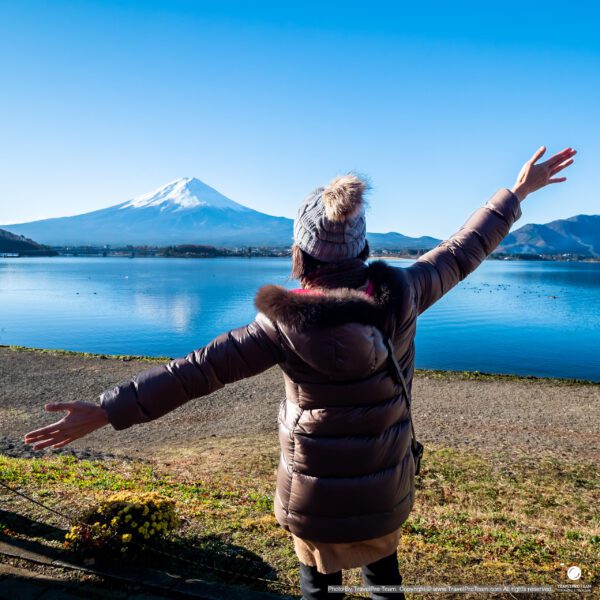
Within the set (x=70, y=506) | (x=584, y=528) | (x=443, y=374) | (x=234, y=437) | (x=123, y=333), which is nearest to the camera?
(x=70, y=506)

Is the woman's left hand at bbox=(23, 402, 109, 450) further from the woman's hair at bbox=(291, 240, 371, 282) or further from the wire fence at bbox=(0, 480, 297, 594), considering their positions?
the wire fence at bbox=(0, 480, 297, 594)

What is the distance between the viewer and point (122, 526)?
354cm

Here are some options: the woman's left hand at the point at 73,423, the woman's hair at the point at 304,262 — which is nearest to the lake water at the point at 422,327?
the woman's hair at the point at 304,262

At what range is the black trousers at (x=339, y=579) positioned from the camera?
6.89ft

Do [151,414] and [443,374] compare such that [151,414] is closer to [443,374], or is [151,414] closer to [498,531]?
[498,531]

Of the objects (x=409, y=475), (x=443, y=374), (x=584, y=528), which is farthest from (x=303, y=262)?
(x=443, y=374)

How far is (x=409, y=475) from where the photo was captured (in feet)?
6.98

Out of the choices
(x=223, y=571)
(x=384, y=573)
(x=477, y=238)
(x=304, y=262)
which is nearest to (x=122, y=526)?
(x=223, y=571)

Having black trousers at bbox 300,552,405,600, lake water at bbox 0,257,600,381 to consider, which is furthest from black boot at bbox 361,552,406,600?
lake water at bbox 0,257,600,381

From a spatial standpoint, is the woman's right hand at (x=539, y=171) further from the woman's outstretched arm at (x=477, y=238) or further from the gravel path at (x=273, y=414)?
the gravel path at (x=273, y=414)

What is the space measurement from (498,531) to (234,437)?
7.72m

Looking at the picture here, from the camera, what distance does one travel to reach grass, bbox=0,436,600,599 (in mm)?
3516

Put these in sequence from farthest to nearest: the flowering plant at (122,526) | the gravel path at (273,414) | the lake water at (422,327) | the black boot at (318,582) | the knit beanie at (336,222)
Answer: the lake water at (422,327)
the gravel path at (273,414)
the flowering plant at (122,526)
the black boot at (318,582)
the knit beanie at (336,222)

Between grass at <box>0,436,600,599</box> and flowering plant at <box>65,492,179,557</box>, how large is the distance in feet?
0.62
